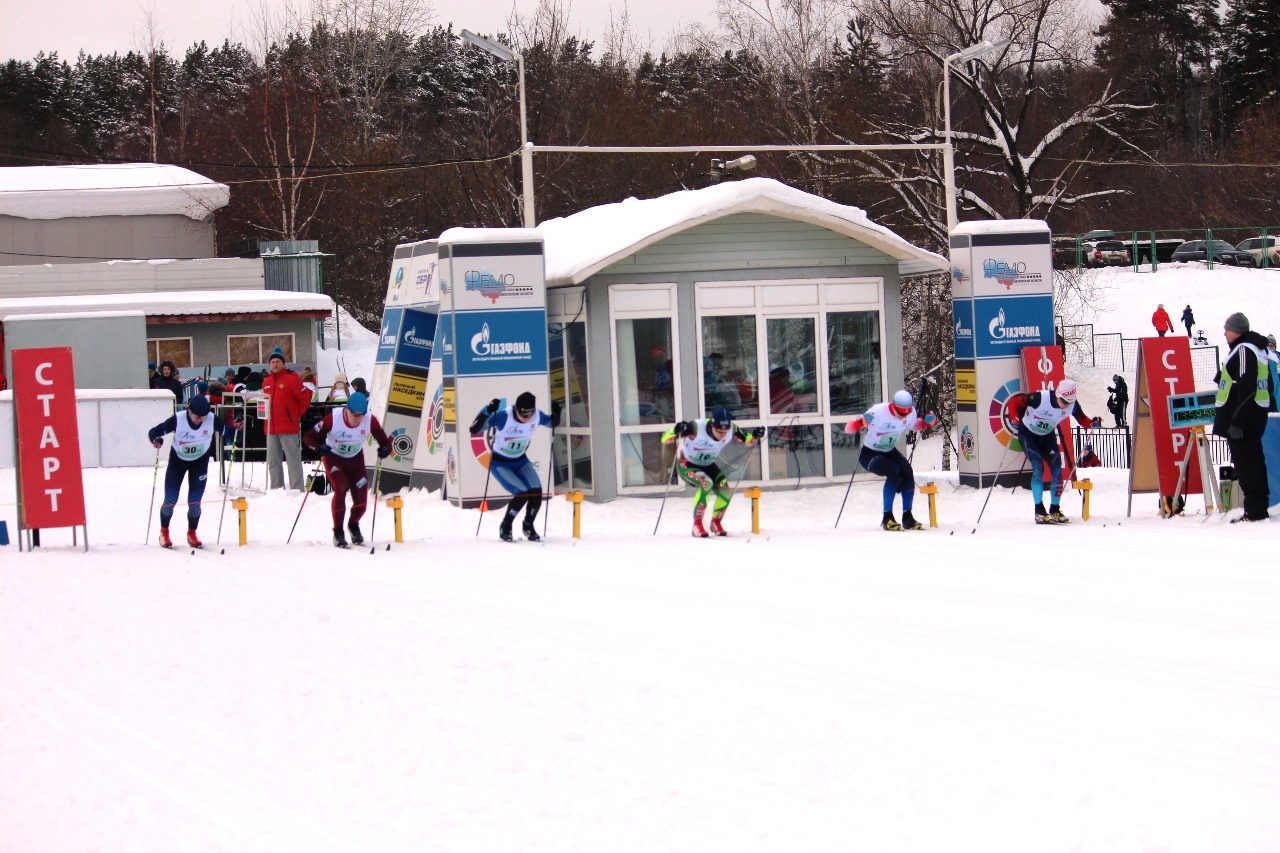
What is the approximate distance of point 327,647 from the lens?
875 cm

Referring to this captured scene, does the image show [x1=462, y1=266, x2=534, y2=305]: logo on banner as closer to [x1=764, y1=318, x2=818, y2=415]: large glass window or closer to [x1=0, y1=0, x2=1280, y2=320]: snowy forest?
[x1=764, y1=318, x2=818, y2=415]: large glass window

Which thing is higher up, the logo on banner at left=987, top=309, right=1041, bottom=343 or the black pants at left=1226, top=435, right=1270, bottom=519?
the logo on banner at left=987, top=309, right=1041, bottom=343

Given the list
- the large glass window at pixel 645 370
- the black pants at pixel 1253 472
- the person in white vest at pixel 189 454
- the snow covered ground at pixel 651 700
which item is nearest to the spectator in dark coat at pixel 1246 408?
the black pants at pixel 1253 472

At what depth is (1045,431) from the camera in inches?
598

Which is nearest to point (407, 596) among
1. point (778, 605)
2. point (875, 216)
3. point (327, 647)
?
point (327, 647)

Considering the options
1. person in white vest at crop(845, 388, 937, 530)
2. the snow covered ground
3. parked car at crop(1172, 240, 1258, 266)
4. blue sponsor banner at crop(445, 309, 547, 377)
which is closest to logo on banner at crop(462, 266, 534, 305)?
blue sponsor banner at crop(445, 309, 547, 377)

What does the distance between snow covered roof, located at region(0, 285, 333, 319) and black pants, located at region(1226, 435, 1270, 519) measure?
26.7 m

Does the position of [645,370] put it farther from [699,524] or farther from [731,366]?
[699,524]

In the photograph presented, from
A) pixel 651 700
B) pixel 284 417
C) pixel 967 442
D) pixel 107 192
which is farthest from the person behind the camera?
pixel 107 192

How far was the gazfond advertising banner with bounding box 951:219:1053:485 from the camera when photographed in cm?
1908

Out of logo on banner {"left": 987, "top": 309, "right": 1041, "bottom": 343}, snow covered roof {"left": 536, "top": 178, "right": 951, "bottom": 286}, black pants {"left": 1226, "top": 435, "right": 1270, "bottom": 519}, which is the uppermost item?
snow covered roof {"left": 536, "top": 178, "right": 951, "bottom": 286}

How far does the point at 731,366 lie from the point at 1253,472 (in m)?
6.93

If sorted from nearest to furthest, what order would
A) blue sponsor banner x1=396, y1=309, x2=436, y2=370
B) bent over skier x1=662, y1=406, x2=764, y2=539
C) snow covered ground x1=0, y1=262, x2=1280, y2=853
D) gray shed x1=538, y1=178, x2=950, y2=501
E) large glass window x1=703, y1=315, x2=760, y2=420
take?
1. snow covered ground x1=0, y1=262, x2=1280, y2=853
2. bent over skier x1=662, y1=406, x2=764, y2=539
3. gray shed x1=538, y1=178, x2=950, y2=501
4. large glass window x1=703, y1=315, x2=760, y2=420
5. blue sponsor banner x1=396, y1=309, x2=436, y2=370

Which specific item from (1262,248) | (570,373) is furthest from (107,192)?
(1262,248)
